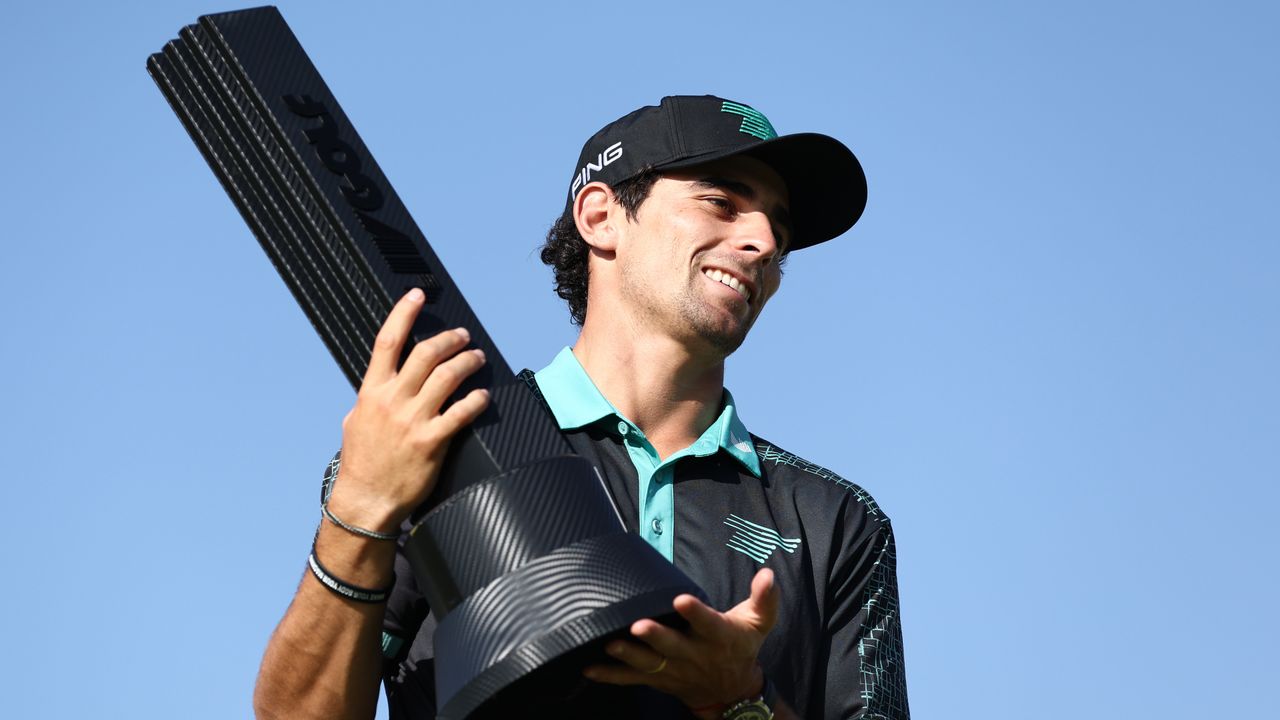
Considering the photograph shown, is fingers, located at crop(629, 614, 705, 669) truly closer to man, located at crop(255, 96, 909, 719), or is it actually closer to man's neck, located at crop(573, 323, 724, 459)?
man, located at crop(255, 96, 909, 719)

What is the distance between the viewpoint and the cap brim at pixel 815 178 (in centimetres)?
508

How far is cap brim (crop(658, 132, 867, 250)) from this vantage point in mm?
5082

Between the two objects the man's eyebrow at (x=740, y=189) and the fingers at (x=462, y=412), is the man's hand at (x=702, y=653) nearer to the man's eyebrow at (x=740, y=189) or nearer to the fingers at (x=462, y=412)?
the fingers at (x=462, y=412)

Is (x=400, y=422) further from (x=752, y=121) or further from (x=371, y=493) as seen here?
(x=752, y=121)

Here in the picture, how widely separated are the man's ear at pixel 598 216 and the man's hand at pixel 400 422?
6.66 feet

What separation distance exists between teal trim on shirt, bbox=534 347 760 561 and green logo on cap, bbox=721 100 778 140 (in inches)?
37.7

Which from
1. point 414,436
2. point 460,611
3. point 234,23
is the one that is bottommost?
point 460,611

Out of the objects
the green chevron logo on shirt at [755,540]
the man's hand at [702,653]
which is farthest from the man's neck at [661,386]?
the man's hand at [702,653]

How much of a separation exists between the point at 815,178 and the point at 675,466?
1311 mm

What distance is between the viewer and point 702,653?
10.8ft

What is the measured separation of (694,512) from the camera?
458 centimetres

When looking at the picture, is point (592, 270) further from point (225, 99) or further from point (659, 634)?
point (659, 634)

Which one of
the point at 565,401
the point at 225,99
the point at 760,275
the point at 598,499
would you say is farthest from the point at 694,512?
the point at 225,99

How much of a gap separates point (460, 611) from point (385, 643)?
1056 mm
